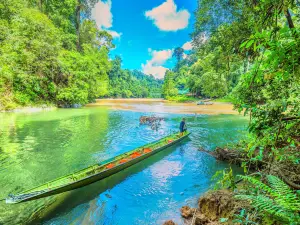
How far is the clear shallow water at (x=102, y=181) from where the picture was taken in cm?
523

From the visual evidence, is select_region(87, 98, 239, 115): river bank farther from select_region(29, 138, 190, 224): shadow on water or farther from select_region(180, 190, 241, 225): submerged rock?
select_region(180, 190, 241, 225): submerged rock

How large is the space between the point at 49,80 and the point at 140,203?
30.8m

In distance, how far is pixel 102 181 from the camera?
710 centimetres

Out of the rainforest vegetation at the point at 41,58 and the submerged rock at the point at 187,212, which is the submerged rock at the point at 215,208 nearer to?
the submerged rock at the point at 187,212

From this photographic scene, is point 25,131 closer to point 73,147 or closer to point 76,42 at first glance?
point 73,147

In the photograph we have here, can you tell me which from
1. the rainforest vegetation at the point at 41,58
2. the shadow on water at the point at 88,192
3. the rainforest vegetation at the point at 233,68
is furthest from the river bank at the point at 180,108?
the shadow on water at the point at 88,192

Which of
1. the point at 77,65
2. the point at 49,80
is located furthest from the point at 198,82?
the point at 49,80

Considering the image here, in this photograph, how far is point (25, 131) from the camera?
47.8 ft

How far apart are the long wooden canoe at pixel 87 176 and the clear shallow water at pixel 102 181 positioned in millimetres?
485

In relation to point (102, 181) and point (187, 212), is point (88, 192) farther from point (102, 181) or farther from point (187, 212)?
point (187, 212)

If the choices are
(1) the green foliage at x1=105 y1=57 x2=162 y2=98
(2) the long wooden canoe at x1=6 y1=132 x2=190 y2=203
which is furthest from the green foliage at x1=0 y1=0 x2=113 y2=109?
(1) the green foliage at x1=105 y1=57 x2=162 y2=98

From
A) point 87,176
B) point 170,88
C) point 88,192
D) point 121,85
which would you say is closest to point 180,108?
point 170,88

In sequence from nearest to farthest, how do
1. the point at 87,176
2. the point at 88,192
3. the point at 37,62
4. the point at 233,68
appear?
the point at 87,176
the point at 88,192
the point at 233,68
the point at 37,62

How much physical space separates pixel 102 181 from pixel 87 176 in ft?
3.92
